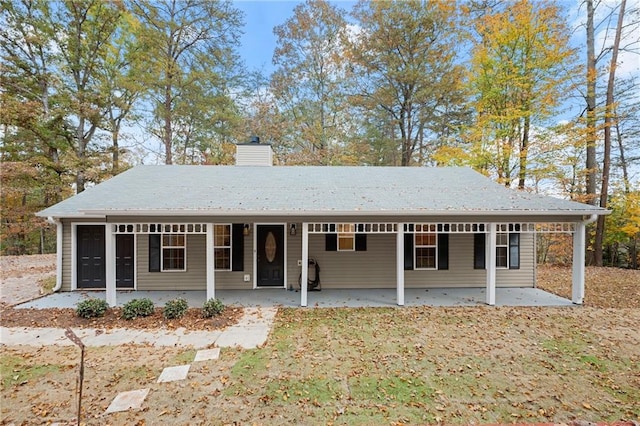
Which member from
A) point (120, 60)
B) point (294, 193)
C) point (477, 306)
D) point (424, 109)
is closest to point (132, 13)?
point (120, 60)

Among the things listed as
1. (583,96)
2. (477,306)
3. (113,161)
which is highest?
(583,96)

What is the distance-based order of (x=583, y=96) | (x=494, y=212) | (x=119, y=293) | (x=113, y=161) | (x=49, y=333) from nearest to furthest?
(x=49, y=333) < (x=494, y=212) < (x=119, y=293) < (x=583, y=96) < (x=113, y=161)

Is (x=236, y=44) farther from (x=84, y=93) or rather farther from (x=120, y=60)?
(x=84, y=93)

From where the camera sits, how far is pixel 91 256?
27.3 ft

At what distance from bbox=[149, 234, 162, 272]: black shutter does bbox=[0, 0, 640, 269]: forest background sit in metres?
9.22

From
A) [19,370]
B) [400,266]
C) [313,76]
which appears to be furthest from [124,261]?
[313,76]

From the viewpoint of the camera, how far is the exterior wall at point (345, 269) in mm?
8383

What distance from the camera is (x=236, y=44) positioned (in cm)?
1580

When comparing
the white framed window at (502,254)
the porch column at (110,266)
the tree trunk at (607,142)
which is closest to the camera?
the porch column at (110,266)

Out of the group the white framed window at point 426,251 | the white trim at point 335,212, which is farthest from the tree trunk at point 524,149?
the white framed window at point 426,251

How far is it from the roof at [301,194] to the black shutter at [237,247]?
1.14 metres

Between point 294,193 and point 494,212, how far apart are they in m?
5.01

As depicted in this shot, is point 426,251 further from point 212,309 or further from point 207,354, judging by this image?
point 207,354

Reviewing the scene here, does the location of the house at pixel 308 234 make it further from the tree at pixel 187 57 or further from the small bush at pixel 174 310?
the tree at pixel 187 57
